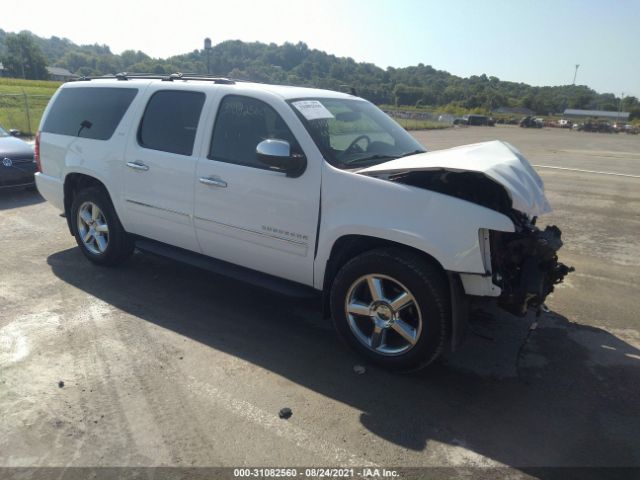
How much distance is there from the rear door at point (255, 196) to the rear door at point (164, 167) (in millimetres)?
207

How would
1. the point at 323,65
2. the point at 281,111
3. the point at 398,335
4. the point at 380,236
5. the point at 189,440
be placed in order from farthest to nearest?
the point at 323,65, the point at 281,111, the point at 398,335, the point at 380,236, the point at 189,440

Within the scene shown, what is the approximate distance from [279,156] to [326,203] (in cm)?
48

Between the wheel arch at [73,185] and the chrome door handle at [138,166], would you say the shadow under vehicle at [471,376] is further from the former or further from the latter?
the chrome door handle at [138,166]

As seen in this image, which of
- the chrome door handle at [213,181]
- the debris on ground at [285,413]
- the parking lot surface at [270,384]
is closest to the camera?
the parking lot surface at [270,384]

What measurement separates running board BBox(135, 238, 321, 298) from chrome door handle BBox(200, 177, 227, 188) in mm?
730

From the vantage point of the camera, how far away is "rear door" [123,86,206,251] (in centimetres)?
432

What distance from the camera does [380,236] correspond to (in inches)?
131

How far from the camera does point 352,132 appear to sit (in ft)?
13.6

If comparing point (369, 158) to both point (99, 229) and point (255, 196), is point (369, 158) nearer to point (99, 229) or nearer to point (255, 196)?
point (255, 196)

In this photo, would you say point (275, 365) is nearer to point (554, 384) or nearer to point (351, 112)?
point (554, 384)

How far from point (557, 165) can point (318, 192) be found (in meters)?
14.8

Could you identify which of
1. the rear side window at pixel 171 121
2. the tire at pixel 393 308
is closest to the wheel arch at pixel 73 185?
the rear side window at pixel 171 121

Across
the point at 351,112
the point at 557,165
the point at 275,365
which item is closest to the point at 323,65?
the point at 557,165

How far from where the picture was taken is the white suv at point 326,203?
10.5 feet
